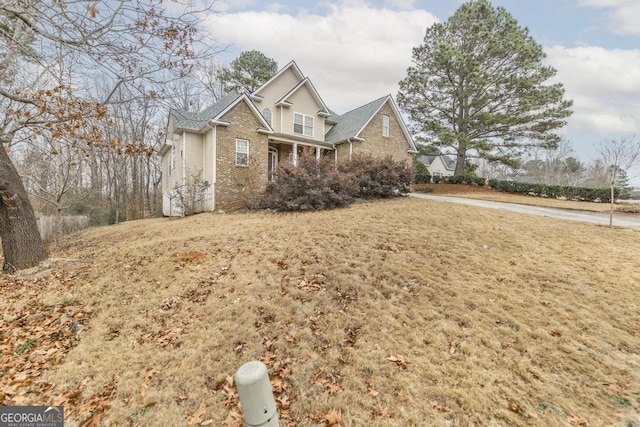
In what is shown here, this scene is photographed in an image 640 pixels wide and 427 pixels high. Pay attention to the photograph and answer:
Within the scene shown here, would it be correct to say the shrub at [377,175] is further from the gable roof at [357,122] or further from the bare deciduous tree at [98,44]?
the bare deciduous tree at [98,44]

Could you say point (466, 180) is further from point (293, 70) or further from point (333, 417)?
point (333, 417)

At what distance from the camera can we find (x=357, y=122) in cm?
1898

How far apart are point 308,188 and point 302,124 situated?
27.8 feet

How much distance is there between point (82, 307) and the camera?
14.8 ft

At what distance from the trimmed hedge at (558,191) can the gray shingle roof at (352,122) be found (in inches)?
466

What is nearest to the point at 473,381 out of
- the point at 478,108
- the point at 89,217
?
the point at 89,217

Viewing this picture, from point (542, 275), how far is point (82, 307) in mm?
7943

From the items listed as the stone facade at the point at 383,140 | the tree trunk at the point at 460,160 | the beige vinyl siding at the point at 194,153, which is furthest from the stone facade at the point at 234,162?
the tree trunk at the point at 460,160

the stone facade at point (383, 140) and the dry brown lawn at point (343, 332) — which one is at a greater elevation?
the stone facade at point (383, 140)

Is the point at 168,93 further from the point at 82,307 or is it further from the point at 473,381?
the point at 473,381

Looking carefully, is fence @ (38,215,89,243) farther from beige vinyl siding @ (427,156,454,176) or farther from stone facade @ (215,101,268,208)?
beige vinyl siding @ (427,156,454,176)

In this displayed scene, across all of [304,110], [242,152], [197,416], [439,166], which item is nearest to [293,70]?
[304,110]

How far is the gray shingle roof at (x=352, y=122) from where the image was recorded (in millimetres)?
18438

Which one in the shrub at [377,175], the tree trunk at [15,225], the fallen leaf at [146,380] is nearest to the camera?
the fallen leaf at [146,380]
